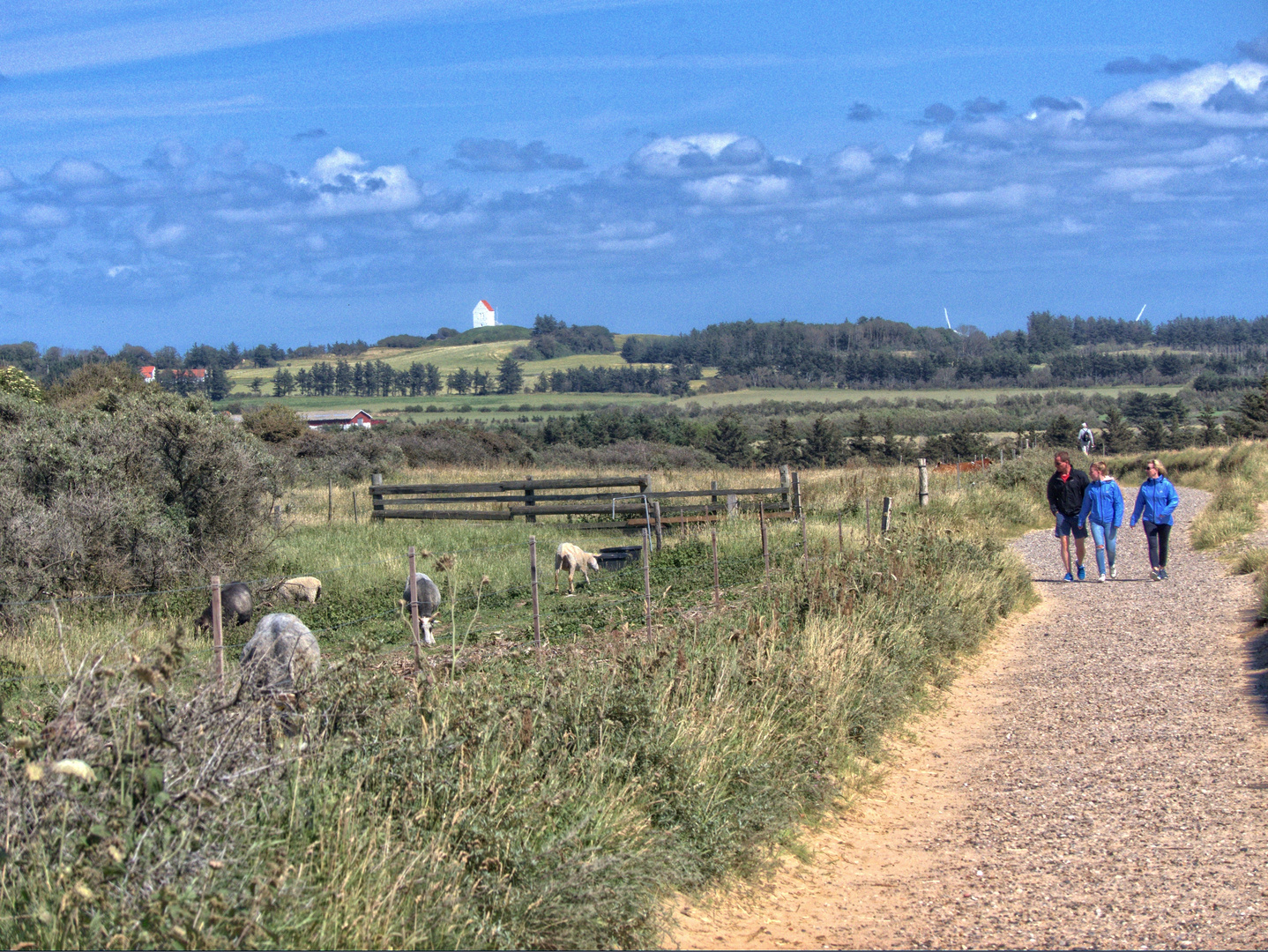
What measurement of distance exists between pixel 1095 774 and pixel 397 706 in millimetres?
4322

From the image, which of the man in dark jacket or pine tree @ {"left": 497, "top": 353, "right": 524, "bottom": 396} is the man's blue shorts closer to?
the man in dark jacket

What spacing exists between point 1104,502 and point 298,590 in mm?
9981

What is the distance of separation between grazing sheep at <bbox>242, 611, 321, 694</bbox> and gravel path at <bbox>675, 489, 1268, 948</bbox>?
6.75ft

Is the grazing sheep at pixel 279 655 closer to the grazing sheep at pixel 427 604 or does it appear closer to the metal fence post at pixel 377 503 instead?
the grazing sheep at pixel 427 604

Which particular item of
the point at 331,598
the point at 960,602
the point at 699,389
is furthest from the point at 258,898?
the point at 699,389

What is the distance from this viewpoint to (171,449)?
14289 millimetres

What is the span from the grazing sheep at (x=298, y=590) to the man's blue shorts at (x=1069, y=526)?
9.60 m

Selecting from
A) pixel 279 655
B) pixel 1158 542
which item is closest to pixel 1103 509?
pixel 1158 542

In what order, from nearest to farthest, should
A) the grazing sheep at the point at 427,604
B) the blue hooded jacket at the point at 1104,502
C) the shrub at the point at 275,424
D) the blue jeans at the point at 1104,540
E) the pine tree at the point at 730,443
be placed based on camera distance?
the grazing sheep at the point at 427,604
the blue hooded jacket at the point at 1104,502
the blue jeans at the point at 1104,540
the shrub at the point at 275,424
the pine tree at the point at 730,443

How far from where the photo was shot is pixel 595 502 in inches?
826

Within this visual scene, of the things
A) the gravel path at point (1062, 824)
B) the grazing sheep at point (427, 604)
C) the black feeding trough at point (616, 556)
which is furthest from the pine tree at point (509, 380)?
the gravel path at point (1062, 824)

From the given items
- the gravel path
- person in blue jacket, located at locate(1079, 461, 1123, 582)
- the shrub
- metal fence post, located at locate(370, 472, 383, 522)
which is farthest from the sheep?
the shrub

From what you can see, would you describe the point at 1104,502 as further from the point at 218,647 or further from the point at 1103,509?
the point at 218,647

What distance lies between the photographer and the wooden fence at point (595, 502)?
19.9 meters
